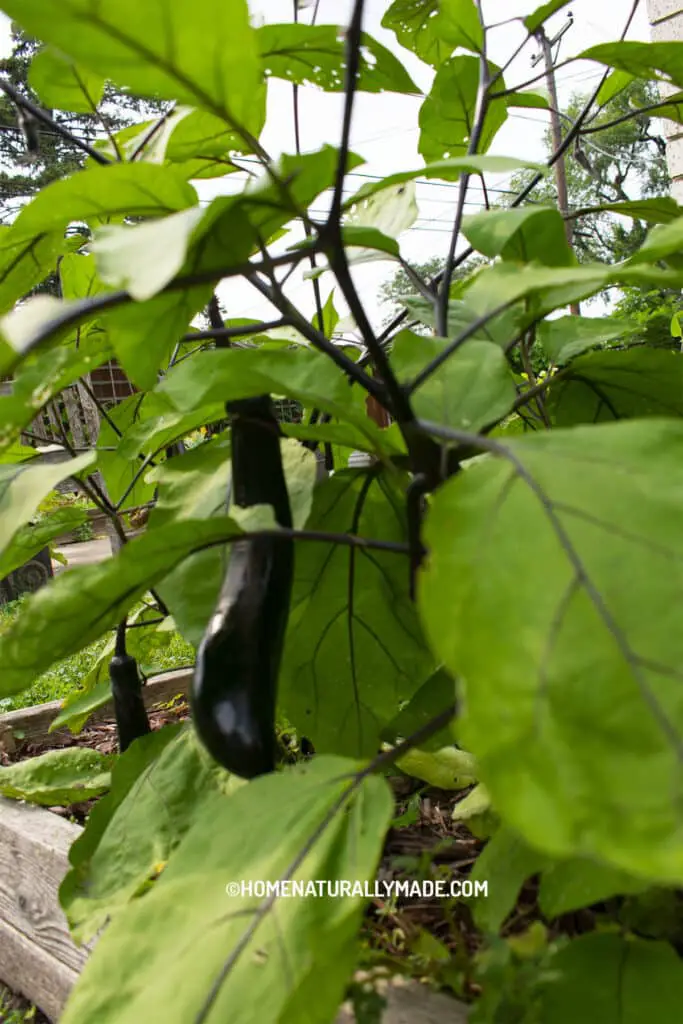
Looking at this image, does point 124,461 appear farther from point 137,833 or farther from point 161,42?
point 161,42

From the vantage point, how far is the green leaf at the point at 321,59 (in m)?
0.55

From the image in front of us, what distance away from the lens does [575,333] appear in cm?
63

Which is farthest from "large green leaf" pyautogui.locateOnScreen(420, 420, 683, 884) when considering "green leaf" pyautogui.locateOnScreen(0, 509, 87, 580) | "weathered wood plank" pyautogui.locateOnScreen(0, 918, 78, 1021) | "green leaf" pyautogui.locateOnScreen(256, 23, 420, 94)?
"weathered wood plank" pyautogui.locateOnScreen(0, 918, 78, 1021)

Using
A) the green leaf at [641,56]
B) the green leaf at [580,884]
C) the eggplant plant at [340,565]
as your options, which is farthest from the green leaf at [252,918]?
the green leaf at [641,56]

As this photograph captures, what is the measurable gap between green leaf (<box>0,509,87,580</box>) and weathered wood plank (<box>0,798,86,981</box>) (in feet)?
1.13

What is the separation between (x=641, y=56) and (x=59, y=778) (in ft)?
3.17

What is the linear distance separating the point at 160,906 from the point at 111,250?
1.05 ft

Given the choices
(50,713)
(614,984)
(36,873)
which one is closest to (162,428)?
(614,984)

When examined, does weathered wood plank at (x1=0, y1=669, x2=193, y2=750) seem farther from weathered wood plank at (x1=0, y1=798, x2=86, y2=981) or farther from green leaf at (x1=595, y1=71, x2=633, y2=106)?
green leaf at (x1=595, y1=71, x2=633, y2=106)

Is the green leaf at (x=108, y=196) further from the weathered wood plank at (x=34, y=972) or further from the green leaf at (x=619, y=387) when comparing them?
the weathered wood plank at (x=34, y=972)

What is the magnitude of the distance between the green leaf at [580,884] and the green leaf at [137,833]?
0.82 feet

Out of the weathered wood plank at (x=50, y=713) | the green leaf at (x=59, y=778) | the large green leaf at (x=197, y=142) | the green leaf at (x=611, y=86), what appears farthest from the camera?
the weathered wood plank at (x=50, y=713)

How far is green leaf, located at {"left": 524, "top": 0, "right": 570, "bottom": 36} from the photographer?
0.69 metres

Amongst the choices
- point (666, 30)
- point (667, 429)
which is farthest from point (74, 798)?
point (666, 30)
